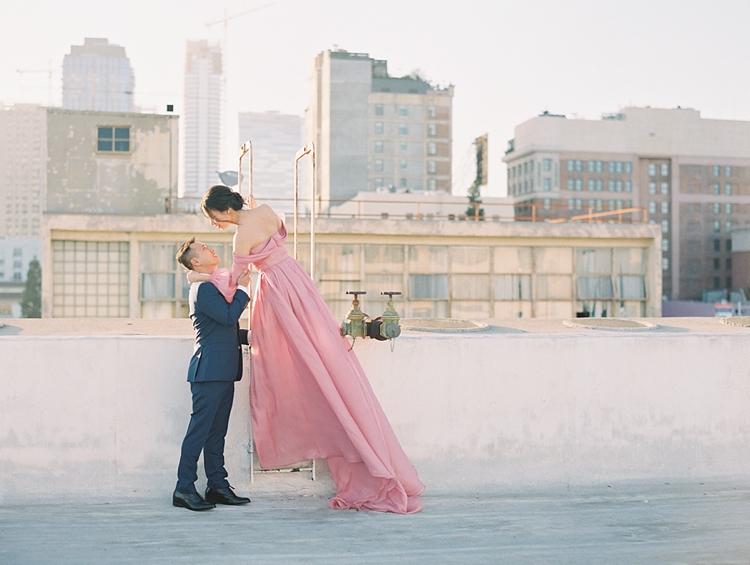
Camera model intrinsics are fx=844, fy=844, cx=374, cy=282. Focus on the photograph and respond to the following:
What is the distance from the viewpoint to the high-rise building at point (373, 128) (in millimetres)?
96750

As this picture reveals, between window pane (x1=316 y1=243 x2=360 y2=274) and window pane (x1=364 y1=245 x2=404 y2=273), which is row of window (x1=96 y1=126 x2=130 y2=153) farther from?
window pane (x1=364 y1=245 x2=404 y2=273)

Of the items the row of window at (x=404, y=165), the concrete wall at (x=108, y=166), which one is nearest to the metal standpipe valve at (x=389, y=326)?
the concrete wall at (x=108, y=166)

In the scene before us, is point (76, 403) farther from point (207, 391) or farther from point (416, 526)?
point (416, 526)

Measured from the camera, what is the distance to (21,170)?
596ft

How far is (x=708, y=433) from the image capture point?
5.71 m

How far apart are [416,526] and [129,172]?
29662 mm

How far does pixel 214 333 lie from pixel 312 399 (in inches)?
28.2

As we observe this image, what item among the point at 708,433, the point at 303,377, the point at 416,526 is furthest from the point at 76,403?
the point at 708,433

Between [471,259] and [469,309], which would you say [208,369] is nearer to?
[469,309]

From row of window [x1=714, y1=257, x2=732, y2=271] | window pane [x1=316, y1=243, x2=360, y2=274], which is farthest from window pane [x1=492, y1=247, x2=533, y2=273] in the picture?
row of window [x1=714, y1=257, x2=732, y2=271]

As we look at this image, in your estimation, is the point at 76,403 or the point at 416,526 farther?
the point at 76,403

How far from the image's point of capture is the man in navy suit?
4.66 m

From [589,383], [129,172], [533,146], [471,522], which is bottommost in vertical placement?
[471,522]

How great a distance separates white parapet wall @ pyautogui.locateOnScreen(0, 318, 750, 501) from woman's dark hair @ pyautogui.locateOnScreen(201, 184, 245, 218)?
0.85 m
